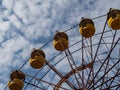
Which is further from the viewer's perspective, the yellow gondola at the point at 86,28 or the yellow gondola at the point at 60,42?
the yellow gondola at the point at 60,42

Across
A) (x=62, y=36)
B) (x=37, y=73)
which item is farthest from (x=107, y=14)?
(x=37, y=73)

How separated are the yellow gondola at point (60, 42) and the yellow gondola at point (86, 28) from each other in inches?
78.2

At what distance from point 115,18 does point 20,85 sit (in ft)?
30.7

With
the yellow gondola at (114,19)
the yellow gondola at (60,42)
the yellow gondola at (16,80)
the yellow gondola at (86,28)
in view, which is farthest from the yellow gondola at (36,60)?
the yellow gondola at (114,19)

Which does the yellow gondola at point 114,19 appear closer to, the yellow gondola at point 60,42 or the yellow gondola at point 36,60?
the yellow gondola at point 60,42

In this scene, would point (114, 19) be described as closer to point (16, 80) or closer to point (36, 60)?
point (36, 60)

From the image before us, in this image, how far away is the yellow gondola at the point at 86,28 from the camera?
79.0 feet

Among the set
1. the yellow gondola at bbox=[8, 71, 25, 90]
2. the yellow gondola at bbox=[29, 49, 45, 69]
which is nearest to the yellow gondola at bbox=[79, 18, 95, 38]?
the yellow gondola at bbox=[29, 49, 45, 69]

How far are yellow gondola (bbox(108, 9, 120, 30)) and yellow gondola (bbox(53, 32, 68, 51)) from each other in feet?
13.6

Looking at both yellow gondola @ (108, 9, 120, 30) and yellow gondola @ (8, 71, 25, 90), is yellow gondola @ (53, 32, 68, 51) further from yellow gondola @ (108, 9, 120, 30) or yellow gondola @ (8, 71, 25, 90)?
yellow gondola @ (108, 9, 120, 30)

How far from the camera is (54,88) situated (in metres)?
25.5

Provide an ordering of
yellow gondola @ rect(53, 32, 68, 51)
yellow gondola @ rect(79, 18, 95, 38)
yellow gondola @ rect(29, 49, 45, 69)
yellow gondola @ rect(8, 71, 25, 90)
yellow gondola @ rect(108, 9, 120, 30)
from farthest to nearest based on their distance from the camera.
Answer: yellow gondola @ rect(29, 49, 45, 69)
yellow gondola @ rect(53, 32, 68, 51)
yellow gondola @ rect(8, 71, 25, 90)
yellow gondola @ rect(79, 18, 95, 38)
yellow gondola @ rect(108, 9, 120, 30)

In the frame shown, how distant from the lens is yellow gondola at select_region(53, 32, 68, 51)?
83.1 ft

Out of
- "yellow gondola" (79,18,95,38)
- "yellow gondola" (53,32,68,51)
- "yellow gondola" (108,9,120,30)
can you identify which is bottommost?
"yellow gondola" (108,9,120,30)
